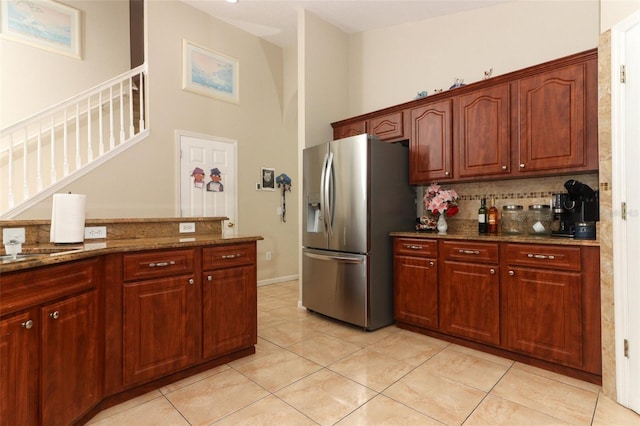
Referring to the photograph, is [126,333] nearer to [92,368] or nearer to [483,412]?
[92,368]

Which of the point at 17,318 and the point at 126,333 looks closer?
the point at 17,318

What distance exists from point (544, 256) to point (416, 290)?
3.44 feet

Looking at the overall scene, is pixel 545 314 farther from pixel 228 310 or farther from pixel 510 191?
pixel 228 310

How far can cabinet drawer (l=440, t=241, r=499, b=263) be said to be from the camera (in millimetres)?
2443

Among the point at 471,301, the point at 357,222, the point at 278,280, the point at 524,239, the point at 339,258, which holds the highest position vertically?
the point at 357,222

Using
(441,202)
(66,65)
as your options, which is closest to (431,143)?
(441,202)

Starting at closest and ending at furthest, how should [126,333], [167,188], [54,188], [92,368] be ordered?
[92,368] < [126,333] < [54,188] < [167,188]

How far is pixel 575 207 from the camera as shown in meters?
2.36

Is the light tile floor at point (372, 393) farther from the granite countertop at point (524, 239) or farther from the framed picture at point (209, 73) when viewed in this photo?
the framed picture at point (209, 73)

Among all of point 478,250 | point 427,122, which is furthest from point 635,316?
point 427,122

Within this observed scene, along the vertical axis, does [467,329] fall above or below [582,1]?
below

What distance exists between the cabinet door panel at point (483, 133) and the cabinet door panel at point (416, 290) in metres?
0.90

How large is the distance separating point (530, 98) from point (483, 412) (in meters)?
2.23

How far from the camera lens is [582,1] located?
8.51ft
